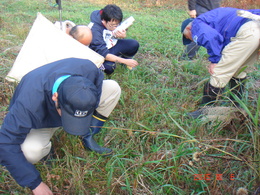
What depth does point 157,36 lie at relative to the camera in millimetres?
4914

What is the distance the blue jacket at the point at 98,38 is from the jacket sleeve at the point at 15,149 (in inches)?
67.5

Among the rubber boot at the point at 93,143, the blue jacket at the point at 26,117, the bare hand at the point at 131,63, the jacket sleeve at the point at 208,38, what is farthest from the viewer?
the bare hand at the point at 131,63

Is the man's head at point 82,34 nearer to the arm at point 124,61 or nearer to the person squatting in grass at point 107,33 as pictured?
the person squatting in grass at point 107,33

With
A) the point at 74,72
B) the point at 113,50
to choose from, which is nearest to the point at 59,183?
the point at 74,72

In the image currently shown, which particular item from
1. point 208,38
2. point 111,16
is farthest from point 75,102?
point 111,16

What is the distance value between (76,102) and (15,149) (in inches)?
20.5

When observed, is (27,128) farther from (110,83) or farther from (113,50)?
(113,50)

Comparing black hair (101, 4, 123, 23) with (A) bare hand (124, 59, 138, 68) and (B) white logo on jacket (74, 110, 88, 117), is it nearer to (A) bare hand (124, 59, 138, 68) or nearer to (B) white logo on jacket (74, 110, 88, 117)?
(A) bare hand (124, 59, 138, 68)

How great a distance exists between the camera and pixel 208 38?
2166 mm

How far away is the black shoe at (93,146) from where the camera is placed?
2029mm

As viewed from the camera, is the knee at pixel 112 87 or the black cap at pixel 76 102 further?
the knee at pixel 112 87

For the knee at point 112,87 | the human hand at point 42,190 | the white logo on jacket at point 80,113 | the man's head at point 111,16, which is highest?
the man's head at point 111,16

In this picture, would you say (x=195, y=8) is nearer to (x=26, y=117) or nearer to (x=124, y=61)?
(x=124, y=61)

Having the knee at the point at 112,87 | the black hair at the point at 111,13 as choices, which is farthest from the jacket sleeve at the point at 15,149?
the black hair at the point at 111,13
